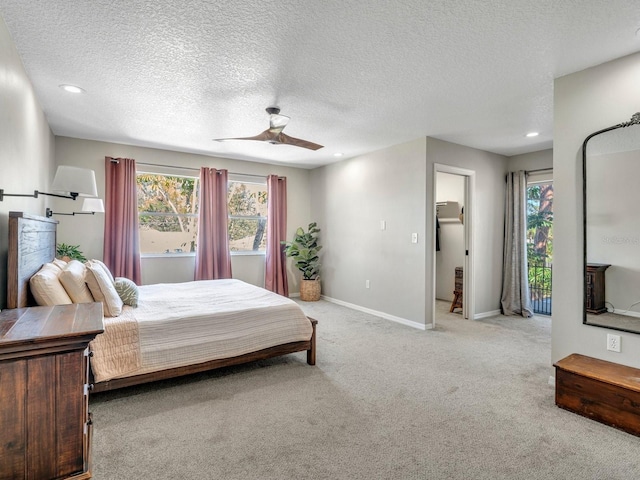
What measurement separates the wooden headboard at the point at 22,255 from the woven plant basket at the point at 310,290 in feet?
12.9

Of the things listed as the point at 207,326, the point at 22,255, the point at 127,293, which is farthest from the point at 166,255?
the point at 22,255

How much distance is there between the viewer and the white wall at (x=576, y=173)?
2357 millimetres

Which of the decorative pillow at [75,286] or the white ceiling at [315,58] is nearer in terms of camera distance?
the white ceiling at [315,58]

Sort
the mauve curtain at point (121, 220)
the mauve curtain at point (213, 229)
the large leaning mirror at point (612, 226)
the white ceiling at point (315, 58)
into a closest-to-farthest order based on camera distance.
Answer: the white ceiling at point (315, 58) → the large leaning mirror at point (612, 226) → the mauve curtain at point (121, 220) → the mauve curtain at point (213, 229)

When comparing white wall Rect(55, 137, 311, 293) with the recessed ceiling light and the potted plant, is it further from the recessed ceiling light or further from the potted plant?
the recessed ceiling light

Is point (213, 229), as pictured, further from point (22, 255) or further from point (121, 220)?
point (22, 255)

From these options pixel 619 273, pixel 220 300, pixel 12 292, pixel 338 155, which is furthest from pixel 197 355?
pixel 338 155

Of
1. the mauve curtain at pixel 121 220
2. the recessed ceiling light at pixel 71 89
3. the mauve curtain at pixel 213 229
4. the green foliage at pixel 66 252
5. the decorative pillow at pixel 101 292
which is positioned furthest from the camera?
the mauve curtain at pixel 213 229

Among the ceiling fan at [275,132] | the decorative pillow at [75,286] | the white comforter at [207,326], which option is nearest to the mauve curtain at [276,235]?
the white comforter at [207,326]

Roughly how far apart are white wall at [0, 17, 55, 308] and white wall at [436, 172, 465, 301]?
5728mm

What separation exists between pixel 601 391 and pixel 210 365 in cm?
269

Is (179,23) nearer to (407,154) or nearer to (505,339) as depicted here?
(407,154)

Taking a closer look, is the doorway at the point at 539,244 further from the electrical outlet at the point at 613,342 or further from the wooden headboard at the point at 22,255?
the wooden headboard at the point at 22,255

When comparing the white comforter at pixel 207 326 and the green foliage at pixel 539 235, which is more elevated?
the green foliage at pixel 539 235
